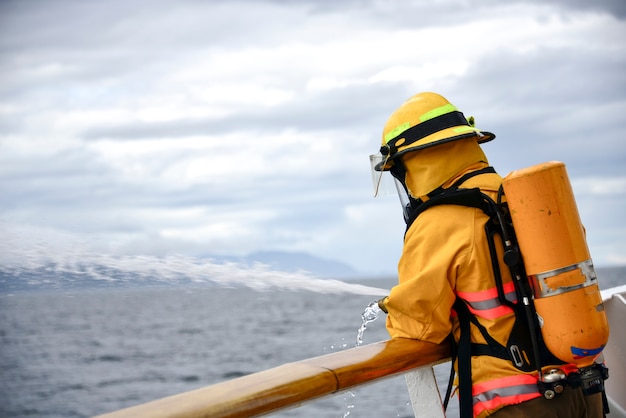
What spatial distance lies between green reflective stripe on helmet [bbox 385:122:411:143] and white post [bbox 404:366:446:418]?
875mm

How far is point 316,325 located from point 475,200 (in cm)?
4888

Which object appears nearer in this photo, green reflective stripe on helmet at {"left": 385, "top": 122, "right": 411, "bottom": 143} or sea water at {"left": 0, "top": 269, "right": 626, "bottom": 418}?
green reflective stripe on helmet at {"left": 385, "top": 122, "right": 411, "bottom": 143}

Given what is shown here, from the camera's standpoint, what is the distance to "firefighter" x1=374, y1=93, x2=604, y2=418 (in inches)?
105

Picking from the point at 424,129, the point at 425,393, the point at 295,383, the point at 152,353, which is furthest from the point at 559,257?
the point at 152,353

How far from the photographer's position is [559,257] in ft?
8.22

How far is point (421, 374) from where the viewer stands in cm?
299

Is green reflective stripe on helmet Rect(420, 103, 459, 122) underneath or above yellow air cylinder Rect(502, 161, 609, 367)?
above

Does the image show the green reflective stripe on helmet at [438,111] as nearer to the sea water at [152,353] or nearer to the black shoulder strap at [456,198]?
the black shoulder strap at [456,198]

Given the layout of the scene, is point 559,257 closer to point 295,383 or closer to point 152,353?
point 295,383

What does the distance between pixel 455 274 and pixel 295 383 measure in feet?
2.38

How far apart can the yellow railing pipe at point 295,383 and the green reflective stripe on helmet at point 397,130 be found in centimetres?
76

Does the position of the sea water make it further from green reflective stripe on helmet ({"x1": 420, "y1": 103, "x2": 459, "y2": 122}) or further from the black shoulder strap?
green reflective stripe on helmet ({"x1": 420, "y1": 103, "x2": 459, "y2": 122})

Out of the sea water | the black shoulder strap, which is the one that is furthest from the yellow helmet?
the sea water

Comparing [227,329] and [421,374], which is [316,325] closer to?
[227,329]
